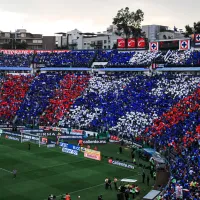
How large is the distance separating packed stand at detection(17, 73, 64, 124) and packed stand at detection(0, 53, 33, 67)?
7.41 metres

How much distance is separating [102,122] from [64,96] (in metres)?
A: 13.6

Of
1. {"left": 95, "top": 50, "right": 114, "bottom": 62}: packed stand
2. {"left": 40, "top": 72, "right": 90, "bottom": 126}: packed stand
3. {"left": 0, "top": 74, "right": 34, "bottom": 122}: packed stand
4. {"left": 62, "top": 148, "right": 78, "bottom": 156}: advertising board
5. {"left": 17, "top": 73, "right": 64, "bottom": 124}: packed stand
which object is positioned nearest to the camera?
{"left": 62, "top": 148, "right": 78, "bottom": 156}: advertising board

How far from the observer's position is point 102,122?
59969 millimetres

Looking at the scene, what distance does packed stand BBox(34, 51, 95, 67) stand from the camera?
8013 cm

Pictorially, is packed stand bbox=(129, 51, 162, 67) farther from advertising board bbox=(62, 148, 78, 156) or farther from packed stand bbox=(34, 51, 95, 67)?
advertising board bbox=(62, 148, 78, 156)

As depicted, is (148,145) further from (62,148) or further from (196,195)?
(196,195)

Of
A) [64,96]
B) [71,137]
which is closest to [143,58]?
[64,96]

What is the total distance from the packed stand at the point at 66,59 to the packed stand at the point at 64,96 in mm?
3325

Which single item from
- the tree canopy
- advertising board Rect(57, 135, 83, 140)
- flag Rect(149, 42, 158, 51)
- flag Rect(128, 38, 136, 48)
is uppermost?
the tree canopy

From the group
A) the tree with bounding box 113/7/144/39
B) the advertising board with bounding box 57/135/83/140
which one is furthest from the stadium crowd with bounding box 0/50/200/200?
the tree with bounding box 113/7/144/39

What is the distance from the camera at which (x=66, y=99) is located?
2734 inches

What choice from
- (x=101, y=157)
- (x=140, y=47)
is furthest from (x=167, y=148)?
(x=140, y=47)

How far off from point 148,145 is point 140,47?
32.6 m

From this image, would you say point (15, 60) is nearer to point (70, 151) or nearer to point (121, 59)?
point (121, 59)
